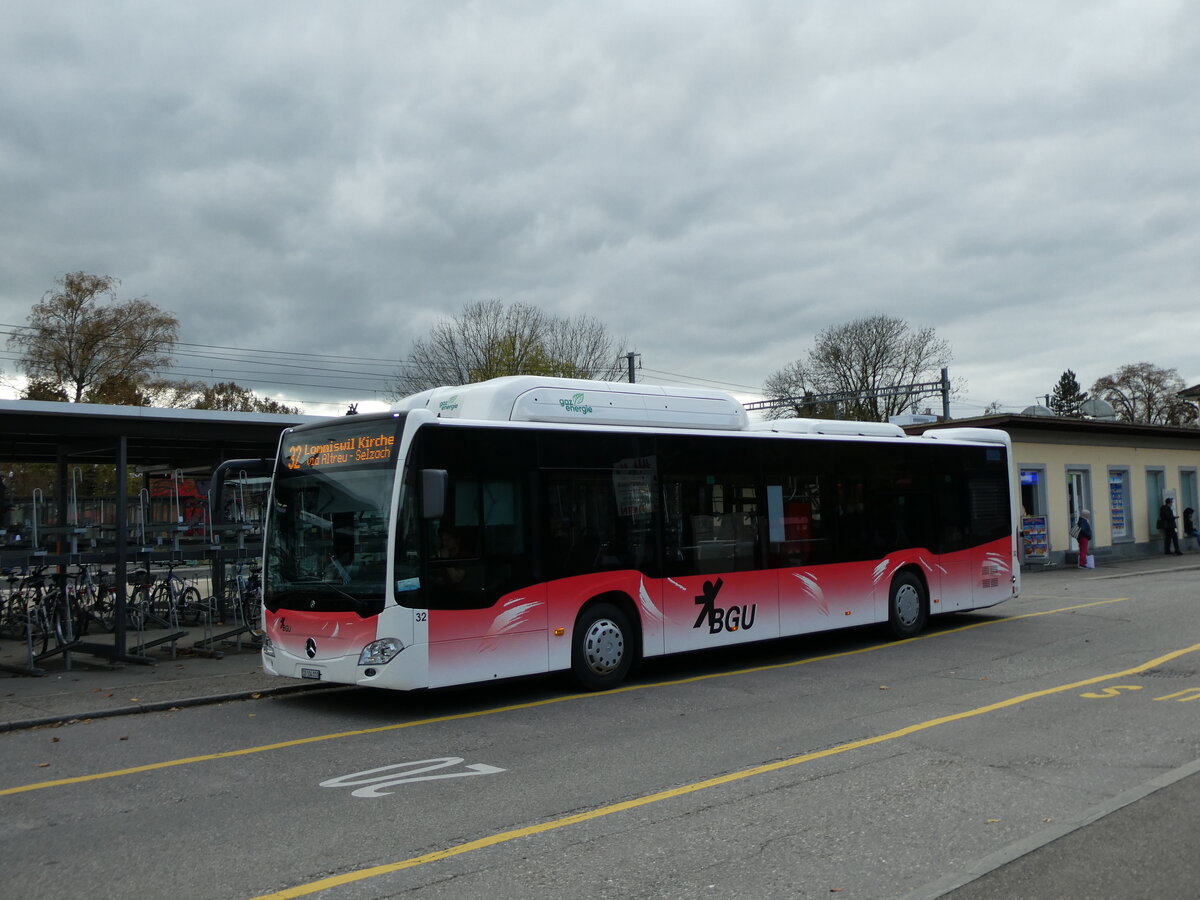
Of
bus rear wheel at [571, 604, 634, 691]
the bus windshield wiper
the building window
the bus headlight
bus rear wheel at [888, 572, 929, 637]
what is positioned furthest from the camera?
the building window

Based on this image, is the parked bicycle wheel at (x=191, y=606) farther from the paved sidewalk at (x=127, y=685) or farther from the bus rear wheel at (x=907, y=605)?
the bus rear wheel at (x=907, y=605)

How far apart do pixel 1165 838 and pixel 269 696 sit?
28.5ft

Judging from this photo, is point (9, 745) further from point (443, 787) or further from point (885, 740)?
point (885, 740)

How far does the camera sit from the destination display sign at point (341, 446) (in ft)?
31.7

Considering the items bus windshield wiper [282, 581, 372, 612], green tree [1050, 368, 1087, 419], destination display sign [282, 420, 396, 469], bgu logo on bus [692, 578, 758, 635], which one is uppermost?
green tree [1050, 368, 1087, 419]

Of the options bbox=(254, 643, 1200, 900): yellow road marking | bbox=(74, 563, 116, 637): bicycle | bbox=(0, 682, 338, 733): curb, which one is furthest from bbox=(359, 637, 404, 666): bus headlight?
bbox=(74, 563, 116, 637): bicycle

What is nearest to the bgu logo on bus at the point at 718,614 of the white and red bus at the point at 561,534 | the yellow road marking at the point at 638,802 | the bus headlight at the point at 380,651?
the white and red bus at the point at 561,534

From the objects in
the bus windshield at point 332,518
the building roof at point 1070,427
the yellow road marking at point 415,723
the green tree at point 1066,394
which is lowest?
the yellow road marking at point 415,723

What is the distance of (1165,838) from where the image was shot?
5.31 meters

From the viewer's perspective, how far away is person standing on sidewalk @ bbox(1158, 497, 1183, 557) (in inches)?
1340

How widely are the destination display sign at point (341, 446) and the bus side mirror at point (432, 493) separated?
64 cm

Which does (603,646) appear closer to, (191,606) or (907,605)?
(907,605)

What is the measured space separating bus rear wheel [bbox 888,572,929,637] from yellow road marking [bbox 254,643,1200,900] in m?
4.11

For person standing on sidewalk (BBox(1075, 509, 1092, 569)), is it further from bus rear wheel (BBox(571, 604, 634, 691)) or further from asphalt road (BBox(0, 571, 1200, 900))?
bus rear wheel (BBox(571, 604, 634, 691))
